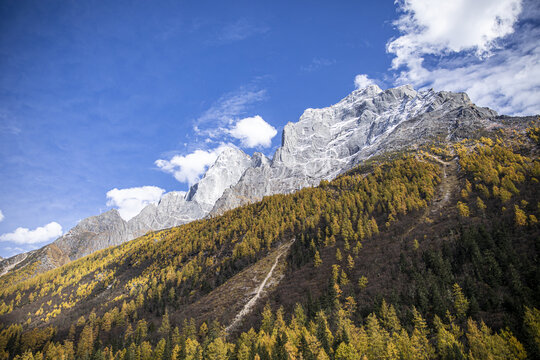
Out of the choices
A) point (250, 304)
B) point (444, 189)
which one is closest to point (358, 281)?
point (250, 304)

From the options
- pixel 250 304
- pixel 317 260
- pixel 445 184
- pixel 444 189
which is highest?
pixel 445 184

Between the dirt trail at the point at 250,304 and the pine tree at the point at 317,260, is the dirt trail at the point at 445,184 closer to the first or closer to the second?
the pine tree at the point at 317,260

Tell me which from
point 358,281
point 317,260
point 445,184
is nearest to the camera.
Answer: point 358,281

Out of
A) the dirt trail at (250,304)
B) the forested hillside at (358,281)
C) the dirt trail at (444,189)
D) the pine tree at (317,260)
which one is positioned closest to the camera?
the forested hillside at (358,281)

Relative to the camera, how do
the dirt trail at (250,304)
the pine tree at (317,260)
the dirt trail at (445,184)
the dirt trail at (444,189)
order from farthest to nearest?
the dirt trail at (445,184)
the dirt trail at (444,189)
the pine tree at (317,260)
the dirt trail at (250,304)

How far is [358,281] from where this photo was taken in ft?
303

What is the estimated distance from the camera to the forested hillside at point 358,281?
62.7 meters

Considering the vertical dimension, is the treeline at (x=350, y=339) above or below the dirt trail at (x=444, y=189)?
below

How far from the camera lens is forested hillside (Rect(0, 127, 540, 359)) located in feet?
206

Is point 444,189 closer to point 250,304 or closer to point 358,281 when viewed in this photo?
point 358,281

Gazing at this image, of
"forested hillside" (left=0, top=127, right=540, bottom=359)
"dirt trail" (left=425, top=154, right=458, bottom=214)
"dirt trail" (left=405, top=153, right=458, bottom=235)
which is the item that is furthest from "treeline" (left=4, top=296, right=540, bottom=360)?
"dirt trail" (left=425, top=154, right=458, bottom=214)

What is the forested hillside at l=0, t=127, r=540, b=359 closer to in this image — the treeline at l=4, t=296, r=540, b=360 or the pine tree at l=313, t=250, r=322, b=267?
the treeline at l=4, t=296, r=540, b=360

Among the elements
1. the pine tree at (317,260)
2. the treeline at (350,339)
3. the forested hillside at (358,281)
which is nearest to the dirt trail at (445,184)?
the forested hillside at (358,281)

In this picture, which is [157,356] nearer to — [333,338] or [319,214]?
[333,338]
